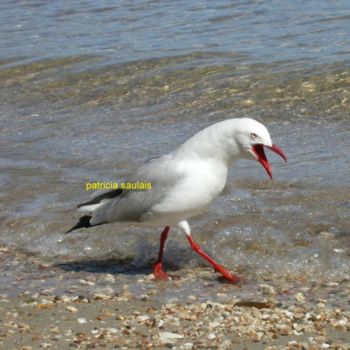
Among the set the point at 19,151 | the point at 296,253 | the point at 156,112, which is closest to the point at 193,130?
the point at 156,112

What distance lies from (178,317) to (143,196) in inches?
44.9

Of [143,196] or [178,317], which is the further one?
[143,196]

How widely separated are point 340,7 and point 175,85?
4105mm

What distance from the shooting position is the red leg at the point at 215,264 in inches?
237

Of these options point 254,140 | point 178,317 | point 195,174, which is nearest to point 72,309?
point 178,317

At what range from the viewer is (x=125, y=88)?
11789mm

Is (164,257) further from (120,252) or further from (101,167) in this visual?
(101,167)

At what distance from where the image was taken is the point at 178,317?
17.3 ft

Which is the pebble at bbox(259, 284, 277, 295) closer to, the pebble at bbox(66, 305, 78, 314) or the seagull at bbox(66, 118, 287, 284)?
the seagull at bbox(66, 118, 287, 284)

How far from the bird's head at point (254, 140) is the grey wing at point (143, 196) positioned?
44 cm

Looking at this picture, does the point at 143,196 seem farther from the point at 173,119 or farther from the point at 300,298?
the point at 173,119

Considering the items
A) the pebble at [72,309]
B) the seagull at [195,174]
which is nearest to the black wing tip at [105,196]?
the seagull at [195,174]

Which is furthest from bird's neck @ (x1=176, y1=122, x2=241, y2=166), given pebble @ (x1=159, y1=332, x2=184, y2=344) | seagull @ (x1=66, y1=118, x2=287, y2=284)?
pebble @ (x1=159, y1=332, x2=184, y2=344)

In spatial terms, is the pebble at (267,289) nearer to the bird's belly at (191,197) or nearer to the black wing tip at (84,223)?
the bird's belly at (191,197)
